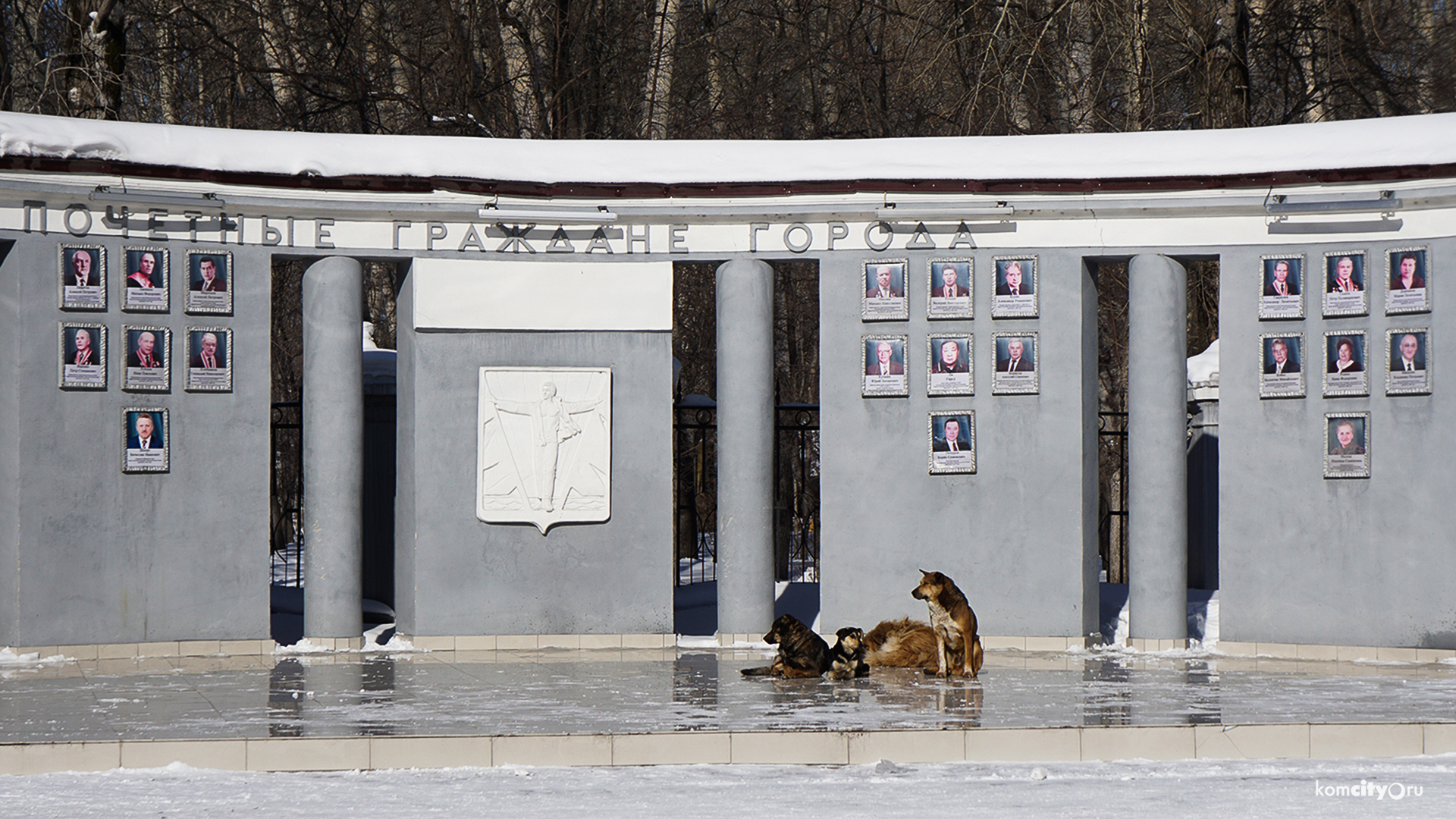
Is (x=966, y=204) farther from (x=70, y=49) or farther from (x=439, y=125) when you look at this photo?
(x=70, y=49)

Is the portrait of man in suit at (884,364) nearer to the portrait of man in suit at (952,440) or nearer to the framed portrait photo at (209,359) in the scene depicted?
the portrait of man in suit at (952,440)

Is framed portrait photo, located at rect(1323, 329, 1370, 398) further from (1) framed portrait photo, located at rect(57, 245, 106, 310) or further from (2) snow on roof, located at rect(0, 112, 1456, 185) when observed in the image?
(1) framed portrait photo, located at rect(57, 245, 106, 310)

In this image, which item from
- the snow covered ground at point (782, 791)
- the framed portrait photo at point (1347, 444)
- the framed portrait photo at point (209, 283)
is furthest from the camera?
the framed portrait photo at point (209, 283)

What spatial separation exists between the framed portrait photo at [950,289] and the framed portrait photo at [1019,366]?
0.42 meters

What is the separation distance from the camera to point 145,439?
37.7 ft

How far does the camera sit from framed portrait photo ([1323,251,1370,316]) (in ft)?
37.8

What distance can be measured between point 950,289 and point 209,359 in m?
6.01

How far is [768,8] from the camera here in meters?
23.9

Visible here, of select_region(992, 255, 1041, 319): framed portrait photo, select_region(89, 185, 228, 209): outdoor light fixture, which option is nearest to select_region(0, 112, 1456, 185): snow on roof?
select_region(89, 185, 228, 209): outdoor light fixture

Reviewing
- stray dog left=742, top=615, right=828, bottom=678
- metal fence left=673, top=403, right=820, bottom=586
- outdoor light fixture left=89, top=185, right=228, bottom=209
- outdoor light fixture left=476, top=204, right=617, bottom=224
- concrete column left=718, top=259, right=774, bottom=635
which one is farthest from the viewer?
metal fence left=673, top=403, right=820, bottom=586

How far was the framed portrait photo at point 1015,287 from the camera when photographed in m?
12.1

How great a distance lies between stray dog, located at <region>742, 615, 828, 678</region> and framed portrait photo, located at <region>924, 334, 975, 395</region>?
3.07m

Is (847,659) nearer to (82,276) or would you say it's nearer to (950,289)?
(950,289)

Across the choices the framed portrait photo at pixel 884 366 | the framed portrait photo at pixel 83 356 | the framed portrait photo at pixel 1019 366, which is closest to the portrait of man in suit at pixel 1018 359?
the framed portrait photo at pixel 1019 366
